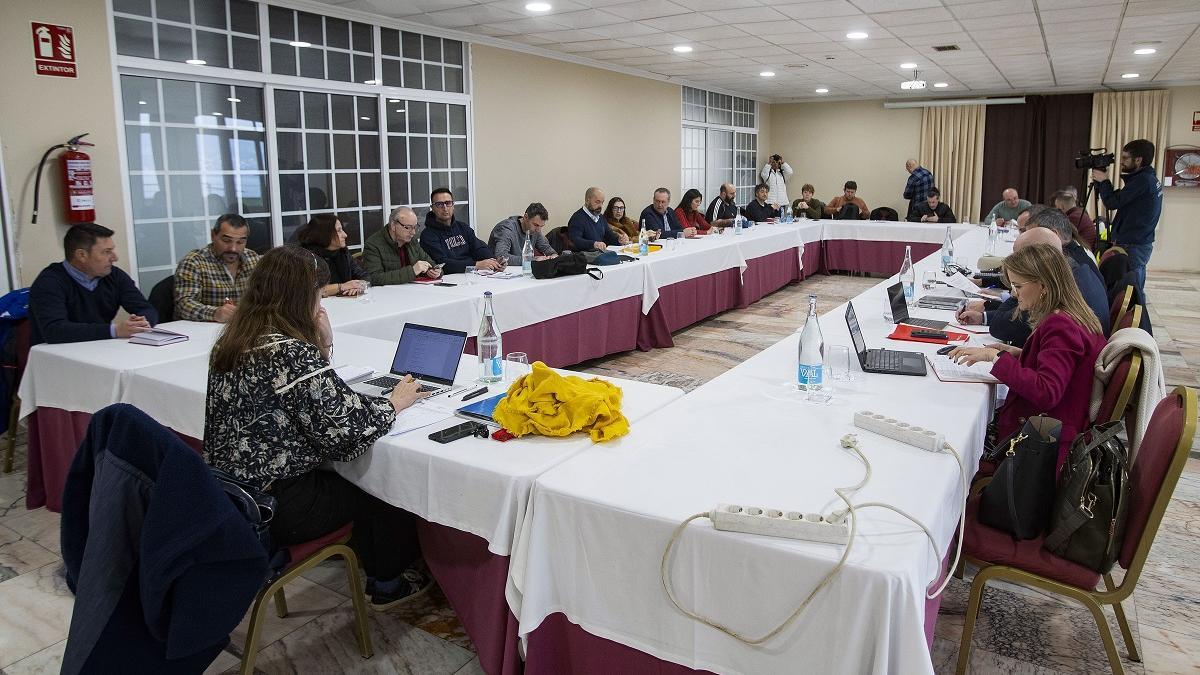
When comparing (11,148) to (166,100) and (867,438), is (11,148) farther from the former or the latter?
(867,438)

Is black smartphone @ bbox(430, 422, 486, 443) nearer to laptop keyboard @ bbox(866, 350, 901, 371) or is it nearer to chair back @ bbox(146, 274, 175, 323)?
laptop keyboard @ bbox(866, 350, 901, 371)

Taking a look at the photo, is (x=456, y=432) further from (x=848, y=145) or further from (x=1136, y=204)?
(x=848, y=145)

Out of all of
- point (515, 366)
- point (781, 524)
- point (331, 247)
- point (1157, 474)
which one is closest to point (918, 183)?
point (331, 247)

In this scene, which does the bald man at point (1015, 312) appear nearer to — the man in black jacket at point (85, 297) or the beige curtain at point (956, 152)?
the man in black jacket at point (85, 297)

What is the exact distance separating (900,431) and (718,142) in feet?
32.6

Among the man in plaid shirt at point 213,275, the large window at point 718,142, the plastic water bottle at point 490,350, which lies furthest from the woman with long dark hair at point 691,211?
the plastic water bottle at point 490,350

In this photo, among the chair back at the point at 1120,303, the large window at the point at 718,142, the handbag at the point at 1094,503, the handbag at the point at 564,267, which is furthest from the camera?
the large window at the point at 718,142

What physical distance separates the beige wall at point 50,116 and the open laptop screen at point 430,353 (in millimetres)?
2710

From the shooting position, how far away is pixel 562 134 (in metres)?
7.95

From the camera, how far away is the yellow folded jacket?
2.01 meters

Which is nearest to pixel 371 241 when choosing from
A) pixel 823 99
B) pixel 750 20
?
pixel 750 20

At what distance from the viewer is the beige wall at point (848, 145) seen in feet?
40.2

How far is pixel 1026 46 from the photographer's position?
6996mm

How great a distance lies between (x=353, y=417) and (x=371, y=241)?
2.89 m
